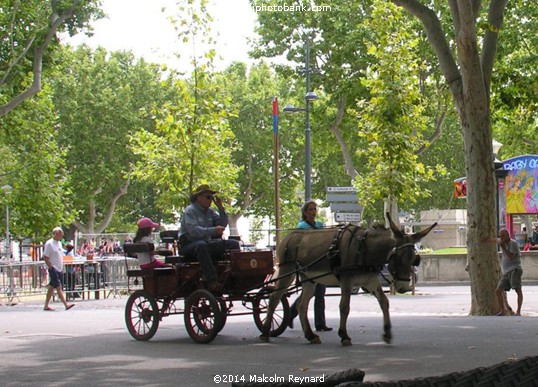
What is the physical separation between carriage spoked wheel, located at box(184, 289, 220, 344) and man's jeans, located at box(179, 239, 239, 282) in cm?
→ 29

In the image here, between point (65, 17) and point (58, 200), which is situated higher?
point (65, 17)

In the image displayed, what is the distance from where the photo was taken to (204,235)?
44.7ft

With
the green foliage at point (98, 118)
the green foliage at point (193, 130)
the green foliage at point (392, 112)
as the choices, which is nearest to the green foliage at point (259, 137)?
the green foliage at point (98, 118)

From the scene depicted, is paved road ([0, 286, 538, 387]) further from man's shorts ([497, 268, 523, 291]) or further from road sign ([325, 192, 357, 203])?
road sign ([325, 192, 357, 203])

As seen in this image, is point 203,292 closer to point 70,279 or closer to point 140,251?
point 140,251

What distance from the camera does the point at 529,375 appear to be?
2.73 m

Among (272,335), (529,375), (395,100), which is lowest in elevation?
(272,335)

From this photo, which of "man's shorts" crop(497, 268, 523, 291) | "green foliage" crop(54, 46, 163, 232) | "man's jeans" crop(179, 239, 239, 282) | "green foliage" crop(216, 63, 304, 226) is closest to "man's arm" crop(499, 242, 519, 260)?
"man's shorts" crop(497, 268, 523, 291)

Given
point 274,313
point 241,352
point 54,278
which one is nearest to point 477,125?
point 274,313

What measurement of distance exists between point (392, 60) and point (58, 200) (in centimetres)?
1597

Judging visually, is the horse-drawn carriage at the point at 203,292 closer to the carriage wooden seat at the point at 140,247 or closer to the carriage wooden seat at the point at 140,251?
the carriage wooden seat at the point at 140,251

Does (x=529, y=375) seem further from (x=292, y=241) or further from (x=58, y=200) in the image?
(x=58, y=200)

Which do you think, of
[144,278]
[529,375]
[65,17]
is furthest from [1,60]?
[529,375]

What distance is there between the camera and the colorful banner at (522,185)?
139 feet
